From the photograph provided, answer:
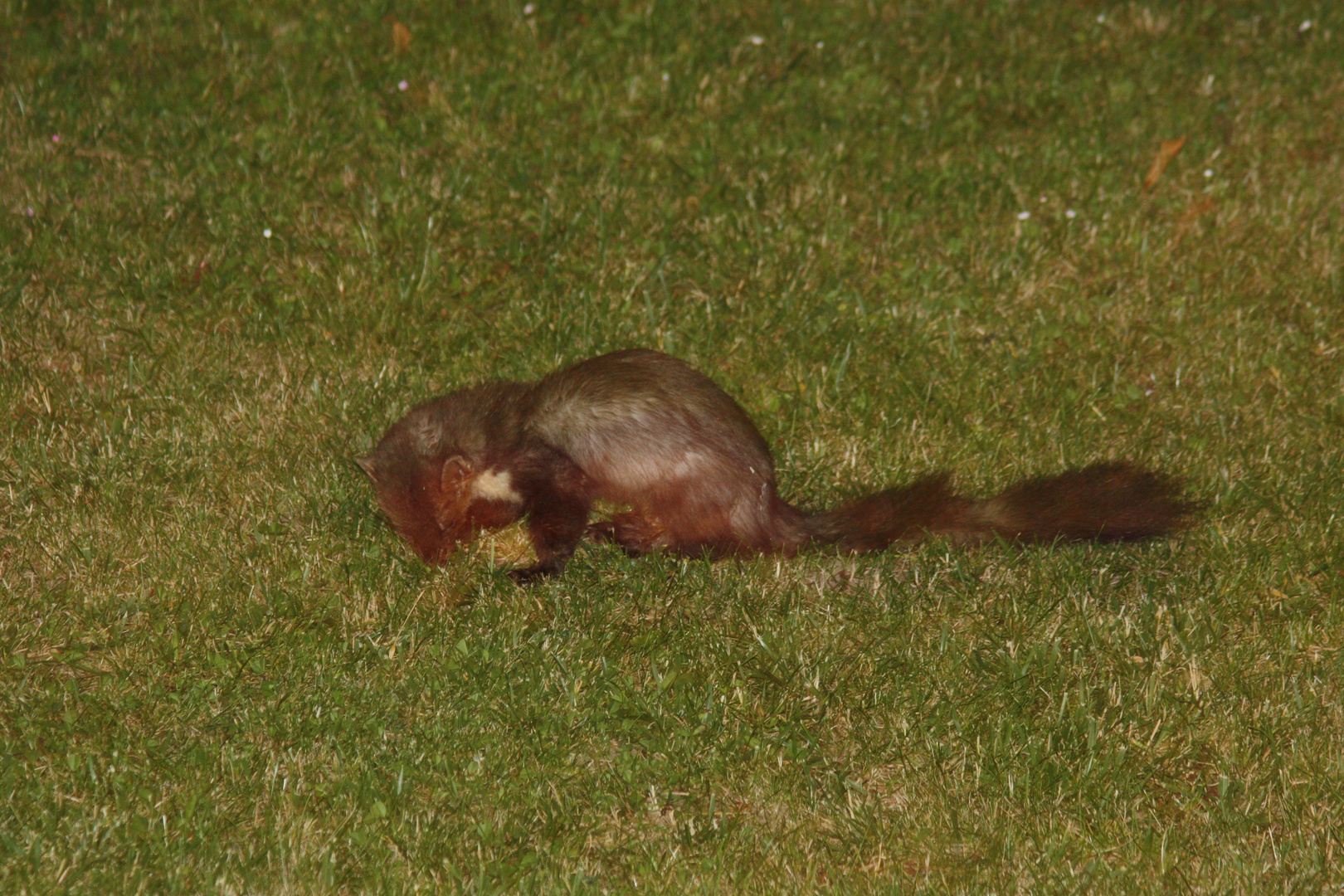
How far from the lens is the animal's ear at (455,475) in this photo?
4402mm

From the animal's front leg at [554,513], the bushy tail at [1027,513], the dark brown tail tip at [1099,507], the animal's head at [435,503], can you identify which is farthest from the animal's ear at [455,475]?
the dark brown tail tip at [1099,507]

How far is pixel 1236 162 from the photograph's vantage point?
664 cm

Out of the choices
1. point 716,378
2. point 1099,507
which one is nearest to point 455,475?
point 716,378

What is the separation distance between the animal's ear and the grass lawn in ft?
0.72

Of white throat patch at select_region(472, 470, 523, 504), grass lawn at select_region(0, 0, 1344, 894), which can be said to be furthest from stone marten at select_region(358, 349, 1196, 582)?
grass lawn at select_region(0, 0, 1344, 894)

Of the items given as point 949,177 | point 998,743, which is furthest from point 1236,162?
point 998,743

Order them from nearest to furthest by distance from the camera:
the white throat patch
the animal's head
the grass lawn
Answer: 1. the grass lawn
2. the animal's head
3. the white throat patch

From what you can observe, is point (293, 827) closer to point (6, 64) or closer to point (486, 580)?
point (486, 580)

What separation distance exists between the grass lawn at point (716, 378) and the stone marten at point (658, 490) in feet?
0.34

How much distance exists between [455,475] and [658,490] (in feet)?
2.13

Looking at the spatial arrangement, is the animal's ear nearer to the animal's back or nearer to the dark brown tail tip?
the animal's back

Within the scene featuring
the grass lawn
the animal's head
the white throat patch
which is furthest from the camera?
the white throat patch

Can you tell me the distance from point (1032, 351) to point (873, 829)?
8.70 ft

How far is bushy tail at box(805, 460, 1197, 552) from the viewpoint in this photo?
173 inches
